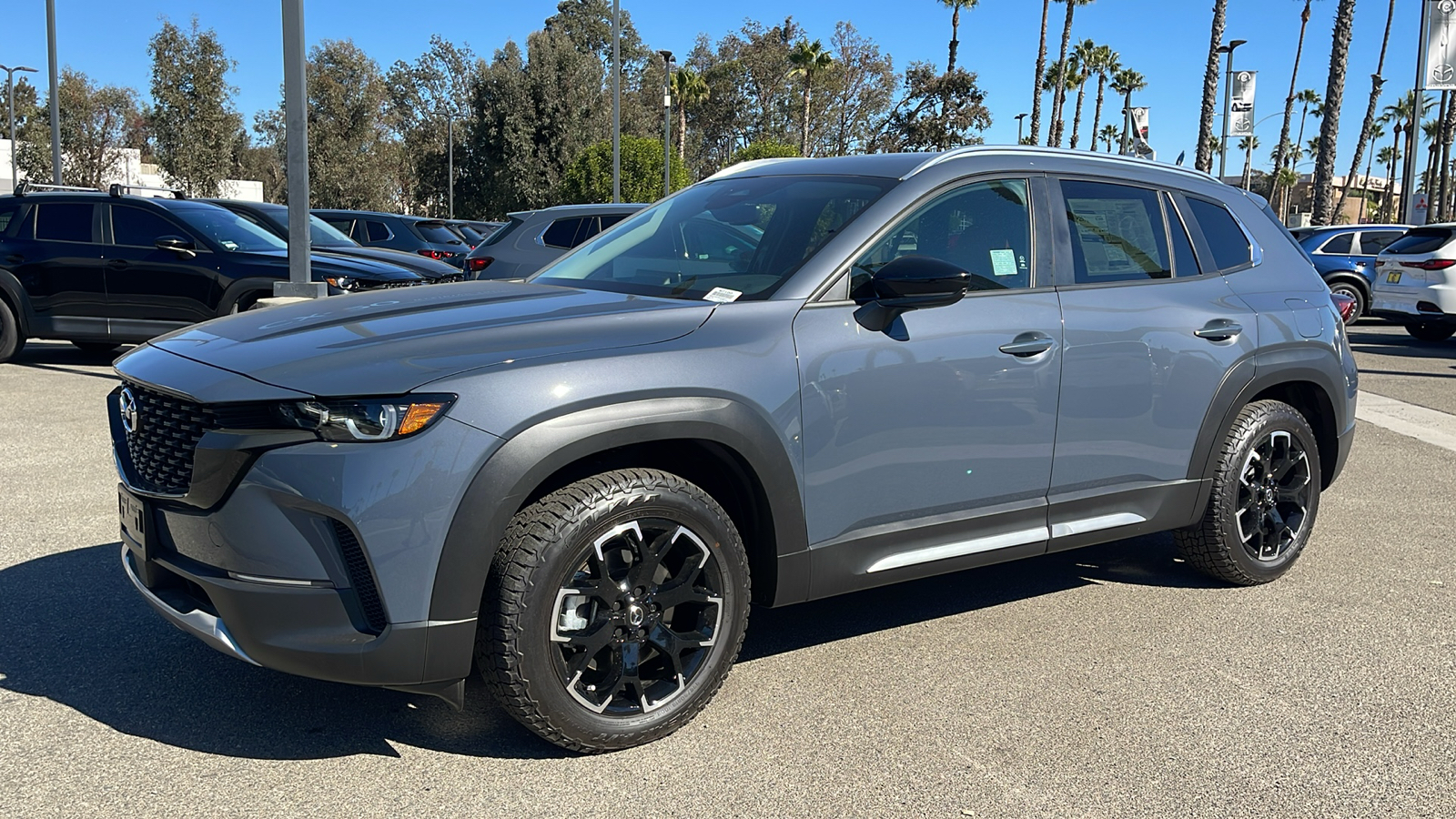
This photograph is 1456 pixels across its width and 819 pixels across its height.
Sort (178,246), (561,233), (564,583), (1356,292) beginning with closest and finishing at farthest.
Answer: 1. (564,583)
2. (178,246)
3. (561,233)
4. (1356,292)

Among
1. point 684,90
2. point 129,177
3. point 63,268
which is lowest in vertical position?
point 63,268

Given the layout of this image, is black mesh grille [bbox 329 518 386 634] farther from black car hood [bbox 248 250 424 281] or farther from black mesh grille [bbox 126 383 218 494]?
black car hood [bbox 248 250 424 281]

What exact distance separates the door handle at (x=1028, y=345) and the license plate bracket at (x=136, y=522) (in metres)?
2.63

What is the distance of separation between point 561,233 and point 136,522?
9098mm

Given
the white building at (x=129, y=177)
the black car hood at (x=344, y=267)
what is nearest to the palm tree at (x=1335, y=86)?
the black car hood at (x=344, y=267)

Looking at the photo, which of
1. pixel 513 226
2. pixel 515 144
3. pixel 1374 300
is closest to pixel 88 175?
pixel 515 144

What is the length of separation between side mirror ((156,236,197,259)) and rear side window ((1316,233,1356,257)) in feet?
56.6

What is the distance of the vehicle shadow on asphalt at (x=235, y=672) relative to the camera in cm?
340

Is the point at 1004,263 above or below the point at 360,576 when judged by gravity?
above

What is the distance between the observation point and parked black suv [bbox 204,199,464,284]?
36.7ft

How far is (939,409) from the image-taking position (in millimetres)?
3807

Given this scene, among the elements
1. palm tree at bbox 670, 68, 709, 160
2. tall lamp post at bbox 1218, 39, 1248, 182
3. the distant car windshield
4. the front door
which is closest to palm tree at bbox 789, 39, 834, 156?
palm tree at bbox 670, 68, 709, 160

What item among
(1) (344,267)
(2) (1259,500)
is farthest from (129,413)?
(1) (344,267)

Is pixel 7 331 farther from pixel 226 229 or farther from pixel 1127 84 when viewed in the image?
pixel 1127 84
